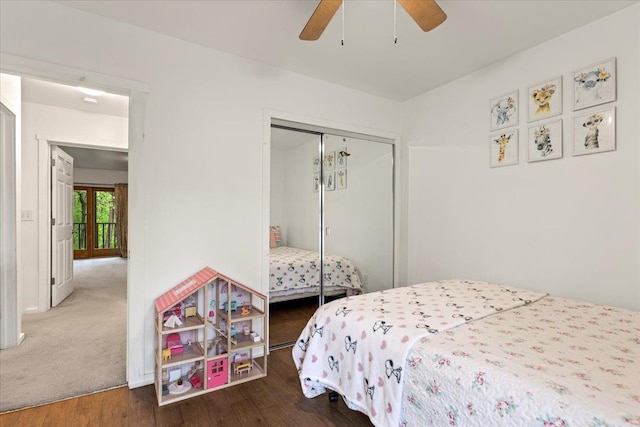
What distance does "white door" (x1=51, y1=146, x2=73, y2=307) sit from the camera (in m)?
3.71

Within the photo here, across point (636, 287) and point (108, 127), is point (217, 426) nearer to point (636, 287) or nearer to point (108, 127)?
point (636, 287)

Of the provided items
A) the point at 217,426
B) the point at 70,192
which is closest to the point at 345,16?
the point at 217,426

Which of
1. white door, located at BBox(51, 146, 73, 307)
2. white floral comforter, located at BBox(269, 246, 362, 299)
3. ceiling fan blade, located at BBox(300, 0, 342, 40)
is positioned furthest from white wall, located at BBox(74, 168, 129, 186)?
ceiling fan blade, located at BBox(300, 0, 342, 40)

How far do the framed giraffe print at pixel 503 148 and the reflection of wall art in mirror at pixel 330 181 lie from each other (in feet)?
4.72

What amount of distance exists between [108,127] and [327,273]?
3.34 metres

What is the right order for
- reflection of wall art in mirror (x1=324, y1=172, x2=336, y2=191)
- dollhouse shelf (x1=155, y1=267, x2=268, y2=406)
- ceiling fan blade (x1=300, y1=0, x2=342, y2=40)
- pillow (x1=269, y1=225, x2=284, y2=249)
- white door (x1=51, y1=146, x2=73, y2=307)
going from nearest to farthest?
ceiling fan blade (x1=300, y1=0, x2=342, y2=40) → dollhouse shelf (x1=155, y1=267, x2=268, y2=406) → pillow (x1=269, y1=225, x2=284, y2=249) → reflection of wall art in mirror (x1=324, y1=172, x2=336, y2=191) → white door (x1=51, y1=146, x2=73, y2=307)

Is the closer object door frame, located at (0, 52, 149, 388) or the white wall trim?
door frame, located at (0, 52, 149, 388)

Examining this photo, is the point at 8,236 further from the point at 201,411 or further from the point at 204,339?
the point at 201,411

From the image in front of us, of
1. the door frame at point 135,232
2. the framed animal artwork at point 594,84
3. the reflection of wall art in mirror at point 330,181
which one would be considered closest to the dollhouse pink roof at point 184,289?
the door frame at point 135,232

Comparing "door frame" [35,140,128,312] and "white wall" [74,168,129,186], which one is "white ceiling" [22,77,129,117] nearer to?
"door frame" [35,140,128,312]

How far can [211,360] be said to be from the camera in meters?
2.11

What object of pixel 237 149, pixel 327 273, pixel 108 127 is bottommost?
pixel 327 273

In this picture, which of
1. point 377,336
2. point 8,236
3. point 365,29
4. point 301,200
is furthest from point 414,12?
point 8,236

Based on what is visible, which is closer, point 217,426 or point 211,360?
point 217,426
